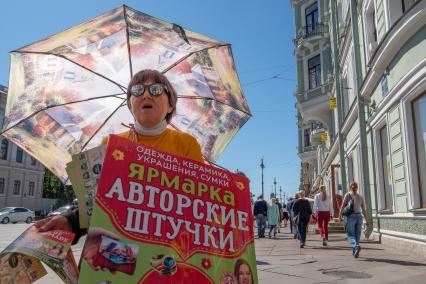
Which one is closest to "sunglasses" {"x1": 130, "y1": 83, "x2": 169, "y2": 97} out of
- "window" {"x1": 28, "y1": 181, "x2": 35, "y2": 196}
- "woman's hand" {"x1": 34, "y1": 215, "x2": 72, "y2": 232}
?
"woman's hand" {"x1": 34, "y1": 215, "x2": 72, "y2": 232}

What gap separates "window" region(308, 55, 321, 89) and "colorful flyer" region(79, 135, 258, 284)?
2283cm

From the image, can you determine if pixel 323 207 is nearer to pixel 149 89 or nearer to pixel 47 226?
pixel 149 89

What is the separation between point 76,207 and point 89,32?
4.58 ft

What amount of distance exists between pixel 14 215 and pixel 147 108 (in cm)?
3838

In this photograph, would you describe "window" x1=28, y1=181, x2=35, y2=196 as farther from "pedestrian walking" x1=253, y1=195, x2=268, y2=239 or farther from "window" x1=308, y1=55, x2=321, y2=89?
"pedestrian walking" x1=253, y1=195, x2=268, y2=239

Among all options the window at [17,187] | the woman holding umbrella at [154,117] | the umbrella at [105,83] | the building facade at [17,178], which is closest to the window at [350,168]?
the umbrella at [105,83]

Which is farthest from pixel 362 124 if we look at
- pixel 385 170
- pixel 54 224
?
pixel 54 224

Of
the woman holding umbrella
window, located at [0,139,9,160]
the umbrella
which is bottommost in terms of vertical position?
the woman holding umbrella

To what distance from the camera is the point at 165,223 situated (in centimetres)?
197

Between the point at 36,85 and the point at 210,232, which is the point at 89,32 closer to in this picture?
the point at 36,85

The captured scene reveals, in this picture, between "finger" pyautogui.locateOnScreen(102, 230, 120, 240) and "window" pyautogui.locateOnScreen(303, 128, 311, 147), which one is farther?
"window" pyautogui.locateOnScreen(303, 128, 311, 147)

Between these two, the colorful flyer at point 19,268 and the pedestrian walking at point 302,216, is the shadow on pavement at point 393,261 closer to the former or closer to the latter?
the pedestrian walking at point 302,216

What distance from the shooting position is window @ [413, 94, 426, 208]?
868cm

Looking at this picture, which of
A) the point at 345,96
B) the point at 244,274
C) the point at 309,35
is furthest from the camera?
the point at 309,35
